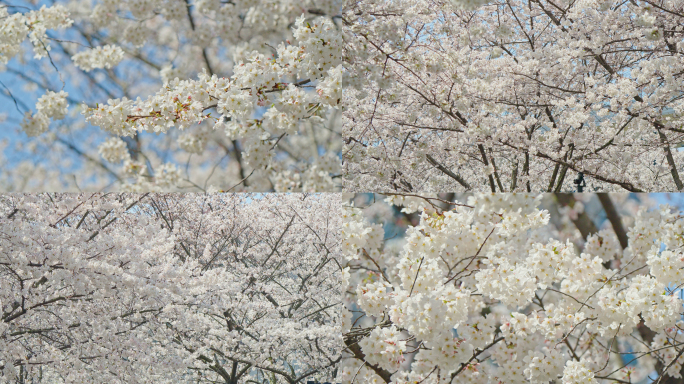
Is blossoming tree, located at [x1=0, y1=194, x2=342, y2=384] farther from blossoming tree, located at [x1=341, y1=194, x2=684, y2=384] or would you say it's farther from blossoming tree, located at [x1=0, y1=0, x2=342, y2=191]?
blossoming tree, located at [x1=341, y1=194, x2=684, y2=384]

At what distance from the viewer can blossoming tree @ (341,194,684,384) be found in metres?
2.47

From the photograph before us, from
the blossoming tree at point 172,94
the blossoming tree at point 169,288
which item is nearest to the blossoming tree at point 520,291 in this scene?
the blossoming tree at point 169,288

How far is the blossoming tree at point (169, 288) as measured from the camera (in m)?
3.11

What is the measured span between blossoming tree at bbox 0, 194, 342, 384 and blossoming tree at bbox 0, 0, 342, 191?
299mm

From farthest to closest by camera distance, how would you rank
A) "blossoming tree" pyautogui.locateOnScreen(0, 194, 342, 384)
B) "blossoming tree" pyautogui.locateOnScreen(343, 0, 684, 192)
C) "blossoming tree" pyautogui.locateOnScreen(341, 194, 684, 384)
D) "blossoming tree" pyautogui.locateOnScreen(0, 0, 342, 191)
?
"blossoming tree" pyautogui.locateOnScreen(343, 0, 684, 192) → "blossoming tree" pyautogui.locateOnScreen(0, 194, 342, 384) → "blossoming tree" pyautogui.locateOnScreen(341, 194, 684, 384) → "blossoming tree" pyautogui.locateOnScreen(0, 0, 342, 191)

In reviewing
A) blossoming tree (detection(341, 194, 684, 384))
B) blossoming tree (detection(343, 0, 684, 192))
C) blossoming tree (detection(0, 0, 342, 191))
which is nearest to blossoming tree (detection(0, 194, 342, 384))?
blossoming tree (detection(0, 0, 342, 191))

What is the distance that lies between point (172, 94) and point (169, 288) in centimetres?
130

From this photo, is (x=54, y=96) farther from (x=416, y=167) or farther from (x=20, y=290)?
(x=416, y=167)

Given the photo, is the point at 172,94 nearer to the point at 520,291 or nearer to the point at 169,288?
the point at 169,288

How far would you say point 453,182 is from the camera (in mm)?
3432

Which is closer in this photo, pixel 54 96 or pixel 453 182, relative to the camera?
pixel 54 96

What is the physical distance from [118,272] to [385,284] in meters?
1.39

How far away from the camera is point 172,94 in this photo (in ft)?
7.63

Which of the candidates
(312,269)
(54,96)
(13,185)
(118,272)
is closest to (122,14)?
(54,96)
